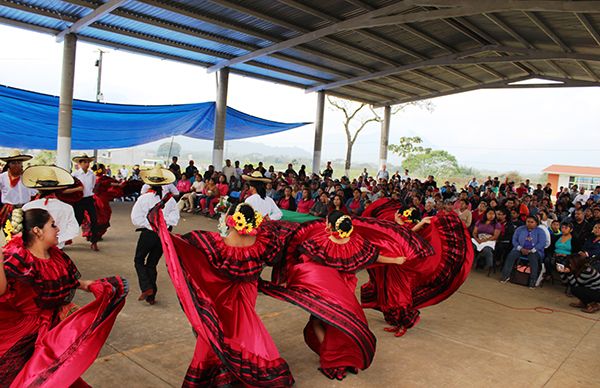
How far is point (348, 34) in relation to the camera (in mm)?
14055

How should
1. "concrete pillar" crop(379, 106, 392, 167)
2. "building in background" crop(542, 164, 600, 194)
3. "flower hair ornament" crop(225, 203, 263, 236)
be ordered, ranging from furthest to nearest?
"building in background" crop(542, 164, 600, 194) → "concrete pillar" crop(379, 106, 392, 167) → "flower hair ornament" crop(225, 203, 263, 236)

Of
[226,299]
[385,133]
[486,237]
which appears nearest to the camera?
[226,299]

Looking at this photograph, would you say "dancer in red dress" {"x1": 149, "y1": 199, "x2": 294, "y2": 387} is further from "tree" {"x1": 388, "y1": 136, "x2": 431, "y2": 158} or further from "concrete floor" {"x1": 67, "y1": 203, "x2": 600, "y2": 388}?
"tree" {"x1": 388, "y1": 136, "x2": 431, "y2": 158}

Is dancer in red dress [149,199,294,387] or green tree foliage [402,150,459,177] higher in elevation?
green tree foliage [402,150,459,177]

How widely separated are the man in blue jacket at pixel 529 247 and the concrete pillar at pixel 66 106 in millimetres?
10554

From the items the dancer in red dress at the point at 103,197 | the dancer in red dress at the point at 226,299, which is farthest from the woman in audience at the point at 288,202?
the dancer in red dress at the point at 226,299

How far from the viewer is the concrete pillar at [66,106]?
39.7ft

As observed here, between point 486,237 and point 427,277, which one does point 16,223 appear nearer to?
point 427,277

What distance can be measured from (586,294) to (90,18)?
37.6 feet

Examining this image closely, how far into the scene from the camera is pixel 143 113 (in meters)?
13.4

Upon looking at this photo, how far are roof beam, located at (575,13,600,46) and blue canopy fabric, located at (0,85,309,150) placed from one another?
1076 centimetres

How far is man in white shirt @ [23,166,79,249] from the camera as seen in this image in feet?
15.9

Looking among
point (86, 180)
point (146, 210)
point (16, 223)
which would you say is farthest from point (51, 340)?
point (86, 180)

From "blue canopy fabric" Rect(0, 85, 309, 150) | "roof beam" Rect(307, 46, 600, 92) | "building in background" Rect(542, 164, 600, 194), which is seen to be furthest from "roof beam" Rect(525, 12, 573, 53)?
"building in background" Rect(542, 164, 600, 194)
